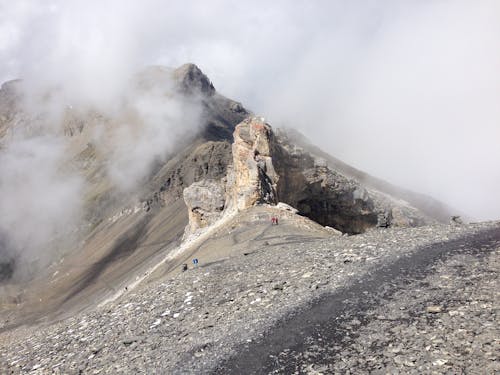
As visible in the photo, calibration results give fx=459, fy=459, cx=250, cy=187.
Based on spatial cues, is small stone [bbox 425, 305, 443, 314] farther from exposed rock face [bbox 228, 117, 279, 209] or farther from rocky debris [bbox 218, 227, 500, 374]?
exposed rock face [bbox 228, 117, 279, 209]

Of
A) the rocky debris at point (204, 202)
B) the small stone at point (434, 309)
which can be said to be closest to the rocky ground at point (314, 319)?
the small stone at point (434, 309)

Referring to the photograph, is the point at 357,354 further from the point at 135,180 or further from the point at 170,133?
the point at 170,133

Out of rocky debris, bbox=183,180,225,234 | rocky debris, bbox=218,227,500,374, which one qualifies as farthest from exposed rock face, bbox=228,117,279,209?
rocky debris, bbox=218,227,500,374

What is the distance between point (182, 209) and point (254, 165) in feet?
312

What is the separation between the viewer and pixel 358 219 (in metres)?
43.4

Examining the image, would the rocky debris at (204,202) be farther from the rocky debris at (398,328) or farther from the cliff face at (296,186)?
the rocky debris at (398,328)

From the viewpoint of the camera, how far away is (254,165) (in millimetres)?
36031

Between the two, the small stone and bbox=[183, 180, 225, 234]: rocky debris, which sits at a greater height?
the small stone

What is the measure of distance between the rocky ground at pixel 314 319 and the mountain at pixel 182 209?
7.02 meters

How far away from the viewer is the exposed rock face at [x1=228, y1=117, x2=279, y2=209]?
3491cm

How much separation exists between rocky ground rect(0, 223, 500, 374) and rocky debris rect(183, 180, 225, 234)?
33.9 meters

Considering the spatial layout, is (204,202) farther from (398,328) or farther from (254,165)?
(398,328)

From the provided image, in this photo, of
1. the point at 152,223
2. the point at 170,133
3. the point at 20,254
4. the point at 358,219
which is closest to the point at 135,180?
the point at 170,133

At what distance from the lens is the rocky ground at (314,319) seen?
30.8ft
